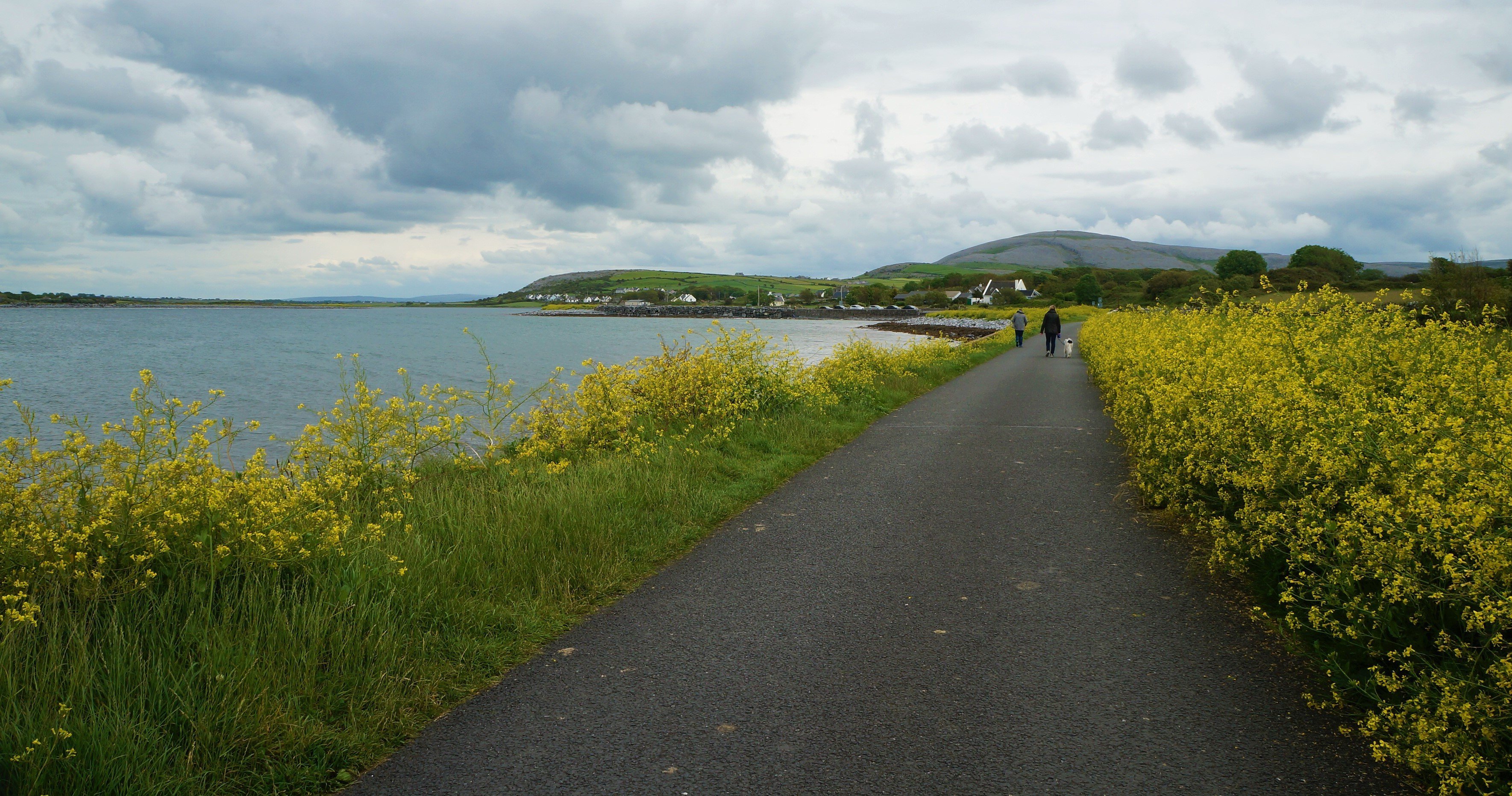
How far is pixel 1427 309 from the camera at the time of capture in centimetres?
839

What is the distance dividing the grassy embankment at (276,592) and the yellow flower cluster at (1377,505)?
3.84 metres

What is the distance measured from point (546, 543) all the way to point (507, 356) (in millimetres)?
43168

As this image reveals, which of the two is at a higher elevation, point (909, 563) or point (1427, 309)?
point (1427, 309)

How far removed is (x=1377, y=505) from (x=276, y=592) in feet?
16.7

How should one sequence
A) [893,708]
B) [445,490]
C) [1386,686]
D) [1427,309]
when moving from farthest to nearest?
[1427,309] < [445,490] < [893,708] < [1386,686]

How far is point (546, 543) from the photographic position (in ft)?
18.6

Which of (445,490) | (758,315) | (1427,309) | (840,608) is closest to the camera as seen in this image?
(840,608)

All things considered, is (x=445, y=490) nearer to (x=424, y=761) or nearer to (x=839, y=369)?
(x=424, y=761)

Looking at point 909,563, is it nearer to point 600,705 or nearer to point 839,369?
point 600,705

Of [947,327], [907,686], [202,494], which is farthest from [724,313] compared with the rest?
[907,686]

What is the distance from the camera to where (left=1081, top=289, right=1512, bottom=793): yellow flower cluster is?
3.04 m

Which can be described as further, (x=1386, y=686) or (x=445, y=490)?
Answer: (x=445, y=490)

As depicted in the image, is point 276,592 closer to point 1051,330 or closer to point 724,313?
point 1051,330

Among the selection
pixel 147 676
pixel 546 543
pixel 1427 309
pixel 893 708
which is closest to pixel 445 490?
pixel 546 543
